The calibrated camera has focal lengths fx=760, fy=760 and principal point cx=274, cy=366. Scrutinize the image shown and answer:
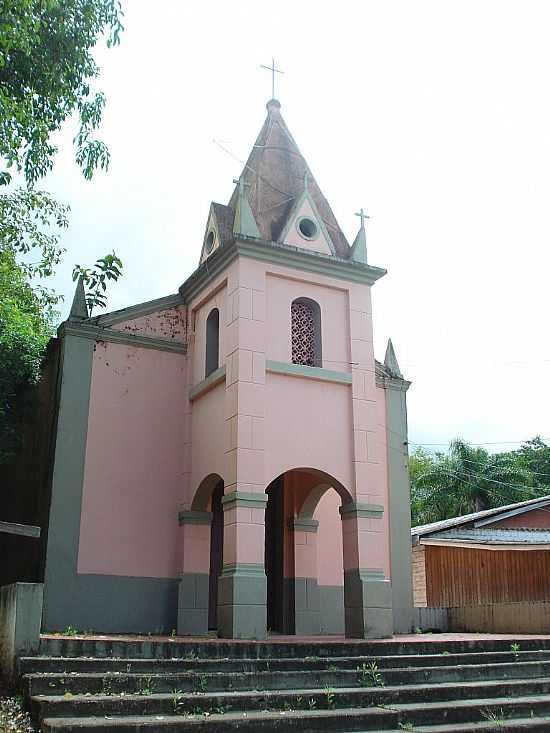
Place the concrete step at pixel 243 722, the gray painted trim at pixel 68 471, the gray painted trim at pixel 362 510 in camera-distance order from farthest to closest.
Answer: the gray painted trim at pixel 362 510, the gray painted trim at pixel 68 471, the concrete step at pixel 243 722

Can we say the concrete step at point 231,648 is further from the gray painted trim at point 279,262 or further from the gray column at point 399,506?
the gray painted trim at point 279,262

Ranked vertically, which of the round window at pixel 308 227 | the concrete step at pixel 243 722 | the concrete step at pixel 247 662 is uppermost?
the round window at pixel 308 227

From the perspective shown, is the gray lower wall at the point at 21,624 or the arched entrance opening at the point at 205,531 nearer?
the gray lower wall at the point at 21,624

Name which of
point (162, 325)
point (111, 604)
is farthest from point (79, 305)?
point (111, 604)

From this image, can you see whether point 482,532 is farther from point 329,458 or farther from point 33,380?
point 33,380

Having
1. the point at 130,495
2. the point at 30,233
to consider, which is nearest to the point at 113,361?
the point at 130,495

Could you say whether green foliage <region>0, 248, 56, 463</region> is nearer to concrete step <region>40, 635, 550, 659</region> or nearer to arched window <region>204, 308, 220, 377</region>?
arched window <region>204, 308, 220, 377</region>

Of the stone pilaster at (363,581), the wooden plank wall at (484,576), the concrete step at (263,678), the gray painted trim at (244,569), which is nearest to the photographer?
the concrete step at (263,678)

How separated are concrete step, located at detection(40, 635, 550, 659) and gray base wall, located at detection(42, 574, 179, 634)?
3303 millimetres

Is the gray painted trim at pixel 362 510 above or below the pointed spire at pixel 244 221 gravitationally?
below

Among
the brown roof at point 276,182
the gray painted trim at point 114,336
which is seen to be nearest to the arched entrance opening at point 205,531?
the gray painted trim at point 114,336

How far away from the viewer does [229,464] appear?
12555mm

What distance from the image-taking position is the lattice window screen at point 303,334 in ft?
45.9

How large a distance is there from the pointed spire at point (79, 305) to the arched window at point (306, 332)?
3.92 metres
